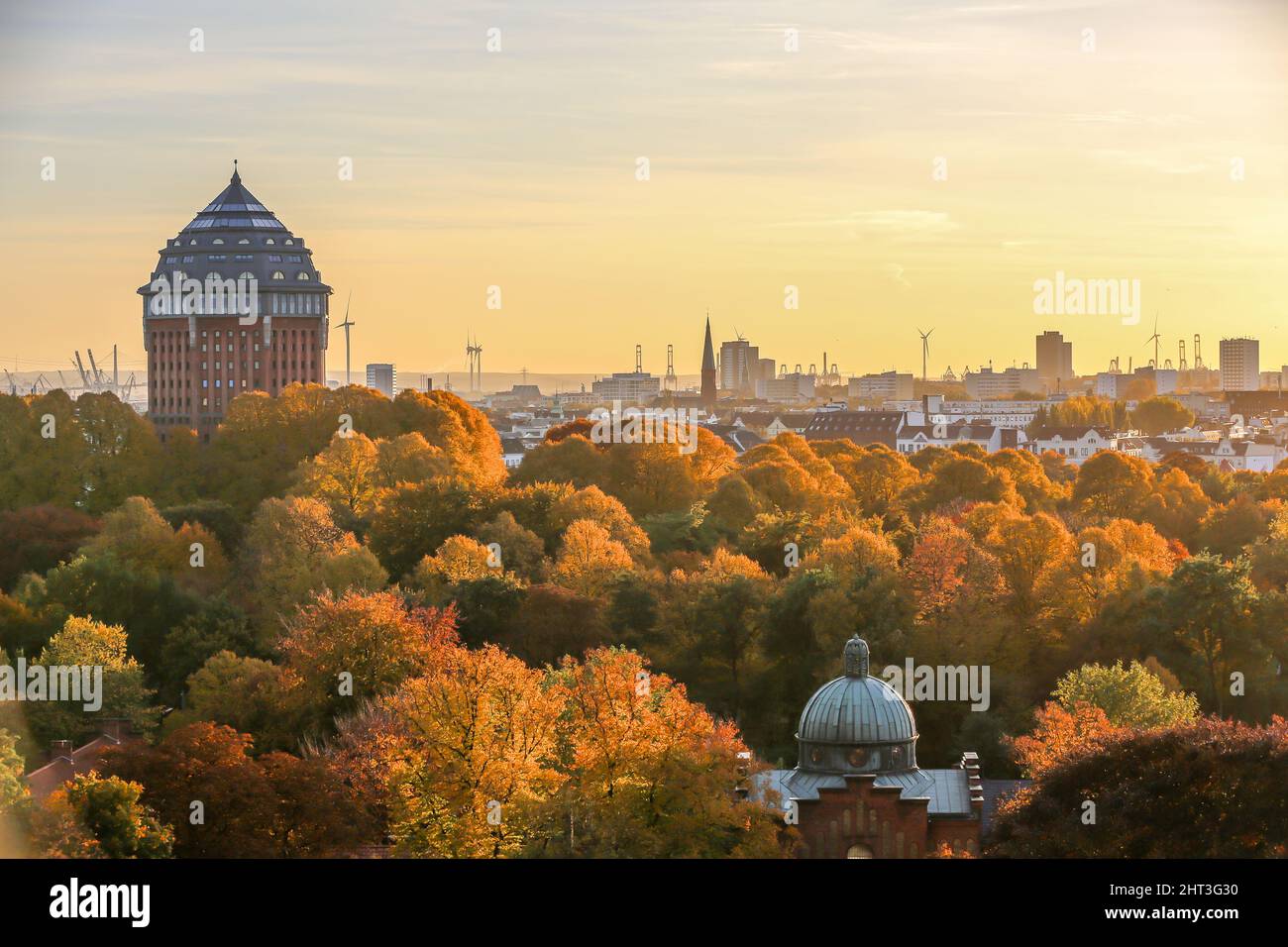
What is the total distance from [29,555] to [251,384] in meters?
41.6

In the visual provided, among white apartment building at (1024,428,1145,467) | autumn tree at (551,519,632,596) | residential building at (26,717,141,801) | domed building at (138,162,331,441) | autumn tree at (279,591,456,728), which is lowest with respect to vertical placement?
residential building at (26,717,141,801)

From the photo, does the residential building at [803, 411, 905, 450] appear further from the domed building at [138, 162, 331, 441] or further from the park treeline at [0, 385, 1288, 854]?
the park treeline at [0, 385, 1288, 854]

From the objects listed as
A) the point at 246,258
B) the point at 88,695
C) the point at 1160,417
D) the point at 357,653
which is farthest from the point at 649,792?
the point at 1160,417

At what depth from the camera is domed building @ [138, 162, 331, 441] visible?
330 feet

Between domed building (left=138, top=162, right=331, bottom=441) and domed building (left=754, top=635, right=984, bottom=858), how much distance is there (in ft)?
218

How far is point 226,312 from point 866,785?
70804 millimetres

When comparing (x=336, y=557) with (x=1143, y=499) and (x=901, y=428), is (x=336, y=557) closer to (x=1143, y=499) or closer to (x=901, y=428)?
(x=1143, y=499)

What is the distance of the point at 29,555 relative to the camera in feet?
197

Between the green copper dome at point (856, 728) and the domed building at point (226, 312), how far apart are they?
66.1 metres

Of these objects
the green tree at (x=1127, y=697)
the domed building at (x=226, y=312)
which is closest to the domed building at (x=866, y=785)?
the green tree at (x=1127, y=697)

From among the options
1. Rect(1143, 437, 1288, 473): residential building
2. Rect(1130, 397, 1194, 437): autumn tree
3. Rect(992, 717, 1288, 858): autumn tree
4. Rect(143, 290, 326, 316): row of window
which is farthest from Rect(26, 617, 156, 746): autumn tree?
Rect(1130, 397, 1194, 437): autumn tree

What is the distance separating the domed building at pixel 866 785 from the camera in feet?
117

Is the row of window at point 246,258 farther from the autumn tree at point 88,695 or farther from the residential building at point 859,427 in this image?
the residential building at point 859,427
